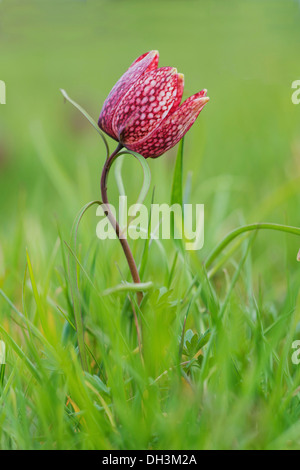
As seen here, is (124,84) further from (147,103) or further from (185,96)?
(185,96)

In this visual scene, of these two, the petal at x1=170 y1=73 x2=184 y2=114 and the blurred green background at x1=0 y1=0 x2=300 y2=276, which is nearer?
the petal at x1=170 y1=73 x2=184 y2=114

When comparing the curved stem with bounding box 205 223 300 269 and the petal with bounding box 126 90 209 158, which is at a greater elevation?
the petal with bounding box 126 90 209 158

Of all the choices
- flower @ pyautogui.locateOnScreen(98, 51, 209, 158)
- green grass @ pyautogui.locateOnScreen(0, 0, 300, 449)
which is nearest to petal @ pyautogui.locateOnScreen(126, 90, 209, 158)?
flower @ pyautogui.locateOnScreen(98, 51, 209, 158)

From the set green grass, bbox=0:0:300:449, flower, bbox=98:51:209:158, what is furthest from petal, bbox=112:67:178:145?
green grass, bbox=0:0:300:449

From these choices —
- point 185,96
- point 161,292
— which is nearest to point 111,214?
point 161,292

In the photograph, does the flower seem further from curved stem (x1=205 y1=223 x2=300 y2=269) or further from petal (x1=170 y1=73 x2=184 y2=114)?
curved stem (x1=205 y1=223 x2=300 y2=269)

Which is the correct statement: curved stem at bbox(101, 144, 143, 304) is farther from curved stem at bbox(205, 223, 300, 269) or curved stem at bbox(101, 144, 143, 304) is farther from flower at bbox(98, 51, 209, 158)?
curved stem at bbox(205, 223, 300, 269)

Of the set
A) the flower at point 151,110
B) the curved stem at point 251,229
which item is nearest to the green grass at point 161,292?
the curved stem at point 251,229
